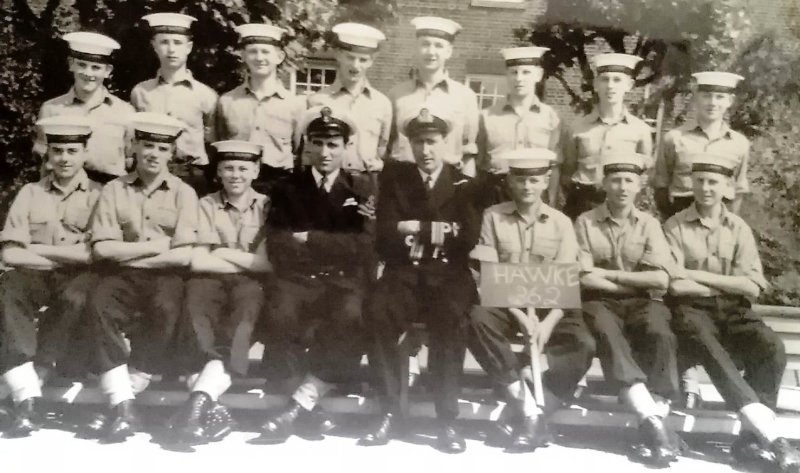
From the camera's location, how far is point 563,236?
5.33 ft

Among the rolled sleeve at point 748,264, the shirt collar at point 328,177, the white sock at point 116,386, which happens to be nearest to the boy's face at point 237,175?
the shirt collar at point 328,177

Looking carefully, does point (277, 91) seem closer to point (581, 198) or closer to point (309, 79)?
point (309, 79)

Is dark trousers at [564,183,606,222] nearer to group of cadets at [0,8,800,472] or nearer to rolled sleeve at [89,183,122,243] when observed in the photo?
group of cadets at [0,8,800,472]

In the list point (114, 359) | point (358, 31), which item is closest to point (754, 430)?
point (358, 31)

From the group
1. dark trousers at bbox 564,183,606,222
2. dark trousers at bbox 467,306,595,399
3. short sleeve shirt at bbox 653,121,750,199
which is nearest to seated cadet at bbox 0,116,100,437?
dark trousers at bbox 467,306,595,399

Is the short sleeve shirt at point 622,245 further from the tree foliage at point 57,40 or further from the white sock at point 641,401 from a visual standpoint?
the tree foliage at point 57,40

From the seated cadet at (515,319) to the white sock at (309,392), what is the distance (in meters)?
0.34

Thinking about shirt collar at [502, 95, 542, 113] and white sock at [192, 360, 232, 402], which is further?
shirt collar at [502, 95, 542, 113]

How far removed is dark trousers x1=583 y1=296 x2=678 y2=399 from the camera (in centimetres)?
157

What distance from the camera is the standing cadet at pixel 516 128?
166cm

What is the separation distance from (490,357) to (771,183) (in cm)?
79

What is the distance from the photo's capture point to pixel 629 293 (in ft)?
5.37

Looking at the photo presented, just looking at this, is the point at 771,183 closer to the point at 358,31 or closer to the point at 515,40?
the point at 515,40

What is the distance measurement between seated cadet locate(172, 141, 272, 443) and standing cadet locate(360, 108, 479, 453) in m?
0.27
